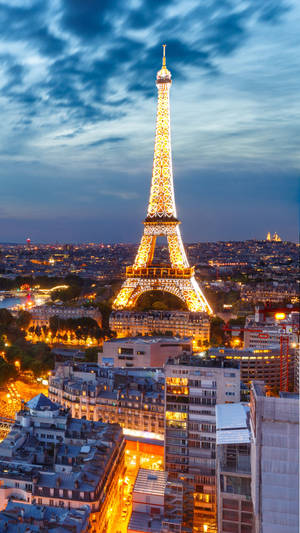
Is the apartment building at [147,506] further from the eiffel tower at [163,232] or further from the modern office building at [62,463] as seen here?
the eiffel tower at [163,232]

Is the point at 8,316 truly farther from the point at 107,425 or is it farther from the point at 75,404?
the point at 107,425

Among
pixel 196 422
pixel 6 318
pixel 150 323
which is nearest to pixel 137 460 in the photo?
pixel 196 422

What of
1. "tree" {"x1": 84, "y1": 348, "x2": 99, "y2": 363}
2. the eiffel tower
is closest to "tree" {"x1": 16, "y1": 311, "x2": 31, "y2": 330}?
the eiffel tower

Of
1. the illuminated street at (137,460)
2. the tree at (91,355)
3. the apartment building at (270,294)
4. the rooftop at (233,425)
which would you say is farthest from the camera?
the apartment building at (270,294)

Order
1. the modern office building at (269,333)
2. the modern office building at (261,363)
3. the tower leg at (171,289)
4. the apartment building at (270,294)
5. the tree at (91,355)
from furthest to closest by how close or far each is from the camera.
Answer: the apartment building at (270,294) → the tower leg at (171,289) → the modern office building at (269,333) → the tree at (91,355) → the modern office building at (261,363)

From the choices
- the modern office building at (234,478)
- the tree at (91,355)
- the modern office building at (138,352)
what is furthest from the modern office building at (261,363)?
the modern office building at (234,478)

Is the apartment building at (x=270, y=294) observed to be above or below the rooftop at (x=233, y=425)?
above

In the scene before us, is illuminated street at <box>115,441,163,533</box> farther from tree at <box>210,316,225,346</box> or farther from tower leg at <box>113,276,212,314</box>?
tower leg at <box>113,276,212,314</box>
